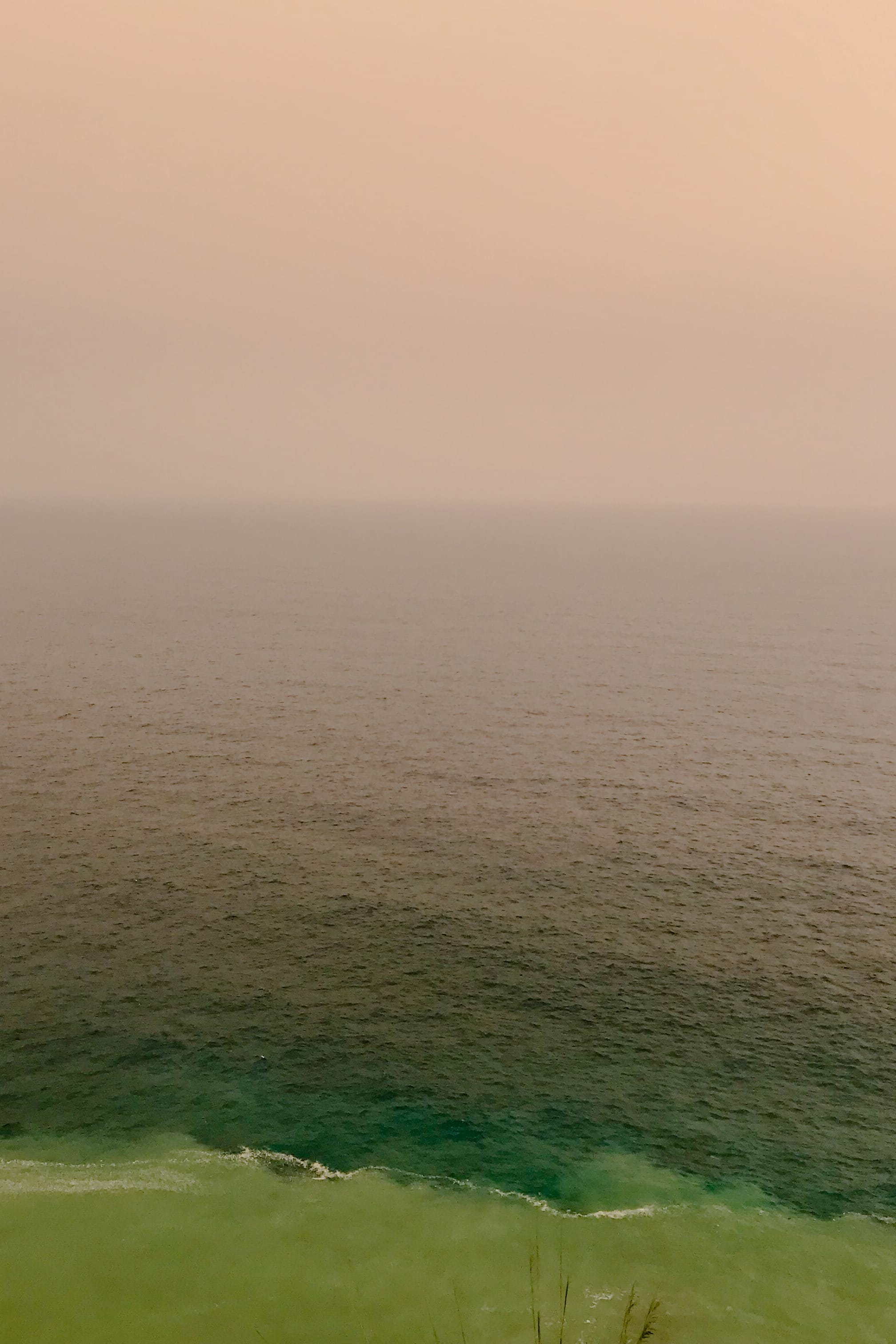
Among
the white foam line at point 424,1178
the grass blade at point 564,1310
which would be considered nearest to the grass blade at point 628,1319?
the grass blade at point 564,1310

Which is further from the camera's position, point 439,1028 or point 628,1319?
point 439,1028

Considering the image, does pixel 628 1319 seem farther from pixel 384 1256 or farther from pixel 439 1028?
pixel 439 1028

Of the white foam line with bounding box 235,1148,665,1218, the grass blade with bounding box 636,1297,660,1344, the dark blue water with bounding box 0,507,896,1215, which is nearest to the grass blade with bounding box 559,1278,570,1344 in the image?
the grass blade with bounding box 636,1297,660,1344

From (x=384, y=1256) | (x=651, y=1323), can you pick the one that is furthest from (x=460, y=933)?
(x=651, y=1323)

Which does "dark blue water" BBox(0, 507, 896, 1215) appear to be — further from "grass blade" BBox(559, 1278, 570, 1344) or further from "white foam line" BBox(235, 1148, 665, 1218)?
"grass blade" BBox(559, 1278, 570, 1344)

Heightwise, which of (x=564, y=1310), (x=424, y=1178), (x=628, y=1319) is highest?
(x=564, y=1310)

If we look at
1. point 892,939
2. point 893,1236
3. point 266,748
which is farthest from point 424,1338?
point 266,748
